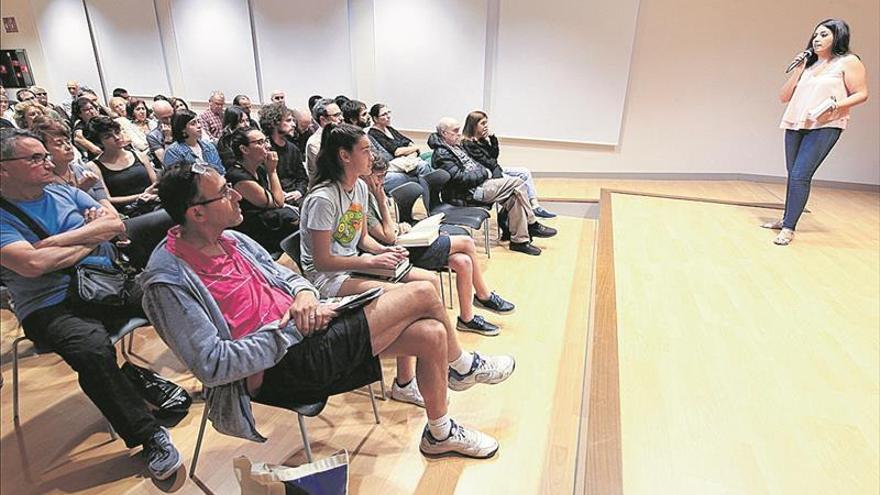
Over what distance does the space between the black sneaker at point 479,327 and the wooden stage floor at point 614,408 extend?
39 mm

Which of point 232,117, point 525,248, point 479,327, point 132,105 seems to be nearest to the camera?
point 132,105

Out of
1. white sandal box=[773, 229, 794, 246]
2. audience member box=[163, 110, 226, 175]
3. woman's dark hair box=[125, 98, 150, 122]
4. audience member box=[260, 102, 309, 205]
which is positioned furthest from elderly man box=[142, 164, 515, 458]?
white sandal box=[773, 229, 794, 246]

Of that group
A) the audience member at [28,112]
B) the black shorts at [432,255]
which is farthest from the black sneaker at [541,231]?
the audience member at [28,112]

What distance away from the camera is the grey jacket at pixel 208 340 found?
118 centimetres

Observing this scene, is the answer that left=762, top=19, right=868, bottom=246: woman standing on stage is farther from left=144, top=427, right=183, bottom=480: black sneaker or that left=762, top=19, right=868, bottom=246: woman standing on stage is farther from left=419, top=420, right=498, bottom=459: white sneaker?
left=144, top=427, right=183, bottom=480: black sneaker

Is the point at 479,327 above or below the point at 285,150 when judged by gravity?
below

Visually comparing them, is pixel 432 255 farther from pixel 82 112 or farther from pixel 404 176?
pixel 82 112

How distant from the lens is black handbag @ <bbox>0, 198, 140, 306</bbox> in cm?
145

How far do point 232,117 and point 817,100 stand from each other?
3779 millimetres

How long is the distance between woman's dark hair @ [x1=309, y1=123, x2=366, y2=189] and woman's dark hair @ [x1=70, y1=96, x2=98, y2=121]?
72cm

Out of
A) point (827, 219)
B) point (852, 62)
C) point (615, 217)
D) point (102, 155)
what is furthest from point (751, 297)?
point (102, 155)

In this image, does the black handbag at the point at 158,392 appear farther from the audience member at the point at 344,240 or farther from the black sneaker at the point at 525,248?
the black sneaker at the point at 525,248

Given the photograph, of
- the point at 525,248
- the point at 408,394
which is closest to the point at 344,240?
the point at 408,394

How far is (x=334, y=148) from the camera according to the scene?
5.95ft
